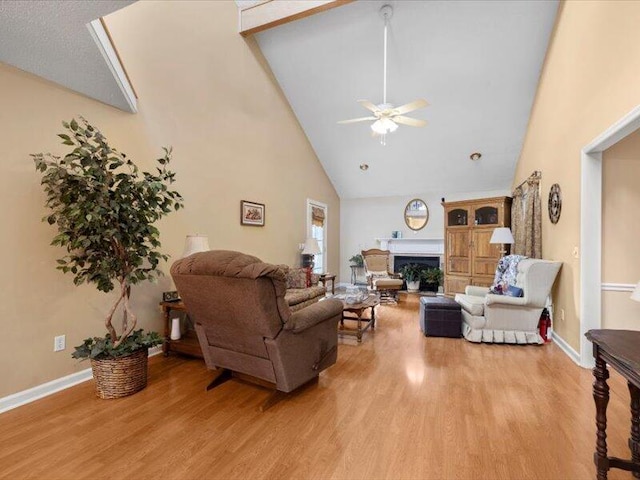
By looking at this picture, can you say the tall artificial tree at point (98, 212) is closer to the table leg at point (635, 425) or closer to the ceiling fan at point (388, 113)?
the ceiling fan at point (388, 113)

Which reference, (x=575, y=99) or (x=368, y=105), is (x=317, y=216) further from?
(x=575, y=99)

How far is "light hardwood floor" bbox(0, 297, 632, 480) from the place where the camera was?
172 cm

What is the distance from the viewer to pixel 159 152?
3.52m

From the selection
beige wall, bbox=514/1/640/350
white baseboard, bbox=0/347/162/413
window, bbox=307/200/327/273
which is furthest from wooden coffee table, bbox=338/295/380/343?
window, bbox=307/200/327/273

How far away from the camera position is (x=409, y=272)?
7348mm

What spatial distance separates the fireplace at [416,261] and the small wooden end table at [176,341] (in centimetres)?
543

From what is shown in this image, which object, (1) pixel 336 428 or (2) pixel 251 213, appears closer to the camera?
(1) pixel 336 428

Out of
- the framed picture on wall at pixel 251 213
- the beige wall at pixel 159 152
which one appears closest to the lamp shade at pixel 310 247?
the beige wall at pixel 159 152

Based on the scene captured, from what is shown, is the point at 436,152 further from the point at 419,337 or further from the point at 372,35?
the point at 419,337

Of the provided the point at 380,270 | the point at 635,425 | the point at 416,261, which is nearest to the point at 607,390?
the point at 635,425

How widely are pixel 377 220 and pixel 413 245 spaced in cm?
110

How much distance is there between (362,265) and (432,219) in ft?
6.68

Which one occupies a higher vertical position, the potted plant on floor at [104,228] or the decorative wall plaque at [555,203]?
the decorative wall plaque at [555,203]

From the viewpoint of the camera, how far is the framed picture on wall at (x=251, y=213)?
4801mm
